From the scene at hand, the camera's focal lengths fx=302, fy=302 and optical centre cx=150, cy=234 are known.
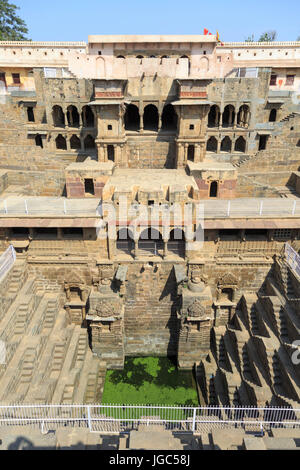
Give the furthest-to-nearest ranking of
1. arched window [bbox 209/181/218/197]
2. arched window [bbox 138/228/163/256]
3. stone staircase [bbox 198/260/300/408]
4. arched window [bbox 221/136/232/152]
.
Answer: arched window [bbox 221/136/232/152]
arched window [bbox 209/181/218/197]
arched window [bbox 138/228/163/256]
stone staircase [bbox 198/260/300/408]

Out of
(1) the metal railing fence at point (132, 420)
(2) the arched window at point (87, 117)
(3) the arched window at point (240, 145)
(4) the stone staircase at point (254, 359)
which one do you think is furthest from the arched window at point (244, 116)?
(1) the metal railing fence at point (132, 420)

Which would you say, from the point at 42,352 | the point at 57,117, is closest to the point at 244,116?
the point at 57,117

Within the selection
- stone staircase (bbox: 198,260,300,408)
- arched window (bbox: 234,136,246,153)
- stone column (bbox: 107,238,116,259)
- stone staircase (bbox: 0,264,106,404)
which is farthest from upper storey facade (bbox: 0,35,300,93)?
stone staircase (bbox: 198,260,300,408)

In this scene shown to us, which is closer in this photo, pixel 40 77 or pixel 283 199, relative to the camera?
pixel 283 199

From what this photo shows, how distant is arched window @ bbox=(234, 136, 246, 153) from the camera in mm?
28797

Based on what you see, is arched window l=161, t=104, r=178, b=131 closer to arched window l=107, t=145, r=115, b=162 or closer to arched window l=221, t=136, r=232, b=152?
arched window l=221, t=136, r=232, b=152

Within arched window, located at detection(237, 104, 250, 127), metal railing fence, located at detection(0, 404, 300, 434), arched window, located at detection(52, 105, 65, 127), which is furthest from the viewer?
arched window, located at detection(237, 104, 250, 127)

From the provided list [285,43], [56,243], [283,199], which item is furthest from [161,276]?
[285,43]

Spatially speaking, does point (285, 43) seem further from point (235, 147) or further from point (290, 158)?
point (290, 158)

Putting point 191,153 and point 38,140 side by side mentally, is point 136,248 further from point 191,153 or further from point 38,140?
point 38,140

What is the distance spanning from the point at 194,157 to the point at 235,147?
8647mm

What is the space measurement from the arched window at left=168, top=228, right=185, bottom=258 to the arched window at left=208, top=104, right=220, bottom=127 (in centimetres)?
1438

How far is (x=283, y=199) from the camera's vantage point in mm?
20547

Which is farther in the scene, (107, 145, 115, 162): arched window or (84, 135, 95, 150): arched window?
(84, 135, 95, 150): arched window
